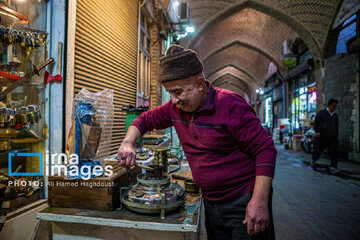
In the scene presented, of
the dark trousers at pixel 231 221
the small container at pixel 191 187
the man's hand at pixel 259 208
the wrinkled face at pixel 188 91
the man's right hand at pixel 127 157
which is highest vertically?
the wrinkled face at pixel 188 91

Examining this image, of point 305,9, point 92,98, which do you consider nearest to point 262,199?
point 92,98

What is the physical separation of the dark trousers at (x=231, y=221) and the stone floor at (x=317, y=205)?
1.83m

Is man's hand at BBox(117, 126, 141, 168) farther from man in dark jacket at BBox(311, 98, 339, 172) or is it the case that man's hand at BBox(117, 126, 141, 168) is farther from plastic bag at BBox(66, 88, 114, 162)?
man in dark jacket at BBox(311, 98, 339, 172)

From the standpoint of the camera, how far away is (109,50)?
3.55 meters

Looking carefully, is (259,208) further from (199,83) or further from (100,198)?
(100,198)

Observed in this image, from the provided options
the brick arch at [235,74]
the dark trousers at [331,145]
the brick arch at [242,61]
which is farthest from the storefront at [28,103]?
the brick arch at [235,74]

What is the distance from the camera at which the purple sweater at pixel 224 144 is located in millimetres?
1348

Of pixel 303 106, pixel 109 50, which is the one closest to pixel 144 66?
pixel 109 50

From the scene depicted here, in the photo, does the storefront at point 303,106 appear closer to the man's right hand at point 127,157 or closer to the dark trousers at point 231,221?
the dark trousers at point 231,221

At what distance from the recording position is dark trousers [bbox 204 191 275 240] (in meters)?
1.46

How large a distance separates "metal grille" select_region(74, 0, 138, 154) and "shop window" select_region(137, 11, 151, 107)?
1.69ft

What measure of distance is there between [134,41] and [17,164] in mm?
3336

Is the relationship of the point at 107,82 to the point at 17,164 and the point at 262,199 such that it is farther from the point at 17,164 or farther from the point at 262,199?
the point at 262,199

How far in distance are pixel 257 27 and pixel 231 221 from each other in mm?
18228
